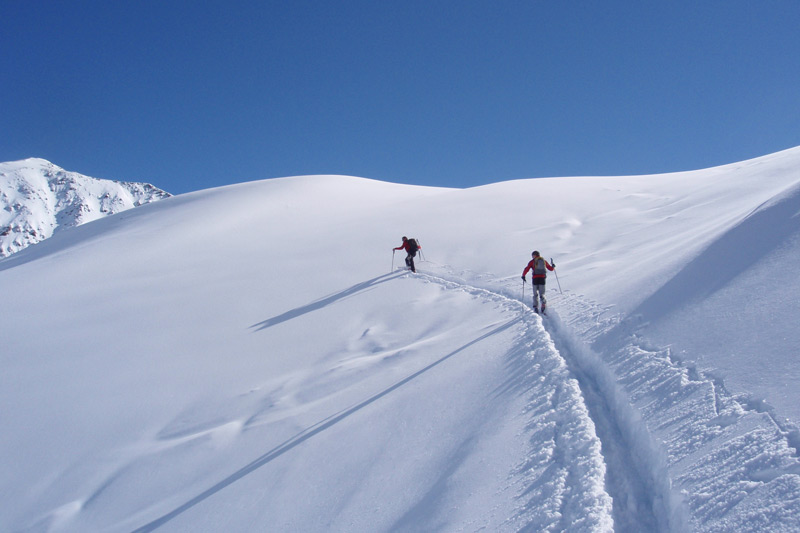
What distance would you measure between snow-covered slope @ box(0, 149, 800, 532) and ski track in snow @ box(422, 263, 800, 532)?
23 mm

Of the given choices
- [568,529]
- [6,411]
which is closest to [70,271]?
[6,411]

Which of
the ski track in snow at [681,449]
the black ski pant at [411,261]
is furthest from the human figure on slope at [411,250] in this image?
the ski track in snow at [681,449]

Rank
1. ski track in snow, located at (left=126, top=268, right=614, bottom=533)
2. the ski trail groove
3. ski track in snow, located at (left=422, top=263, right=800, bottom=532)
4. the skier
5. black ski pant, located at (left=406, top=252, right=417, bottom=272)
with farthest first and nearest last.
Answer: black ski pant, located at (left=406, top=252, right=417, bottom=272) < the skier < ski track in snow, located at (left=126, top=268, right=614, bottom=533) < the ski trail groove < ski track in snow, located at (left=422, top=263, right=800, bottom=532)

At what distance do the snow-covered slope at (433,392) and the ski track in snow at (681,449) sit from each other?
23 millimetres

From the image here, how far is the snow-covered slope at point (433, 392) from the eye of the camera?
4.89 meters

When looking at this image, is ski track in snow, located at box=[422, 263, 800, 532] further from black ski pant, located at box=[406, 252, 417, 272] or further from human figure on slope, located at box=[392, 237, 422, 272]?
human figure on slope, located at box=[392, 237, 422, 272]

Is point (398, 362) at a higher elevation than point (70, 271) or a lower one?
lower

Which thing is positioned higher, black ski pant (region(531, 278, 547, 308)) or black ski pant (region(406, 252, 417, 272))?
black ski pant (region(406, 252, 417, 272))

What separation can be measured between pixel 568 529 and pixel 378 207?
25522 mm

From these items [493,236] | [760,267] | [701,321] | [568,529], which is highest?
[493,236]

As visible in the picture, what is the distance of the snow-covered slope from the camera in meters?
4.89

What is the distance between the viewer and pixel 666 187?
24672mm

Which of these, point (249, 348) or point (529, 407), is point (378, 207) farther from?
point (529, 407)

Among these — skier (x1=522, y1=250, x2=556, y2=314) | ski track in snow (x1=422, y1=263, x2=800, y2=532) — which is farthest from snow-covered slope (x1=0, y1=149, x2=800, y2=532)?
skier (x1=522, y1=250, x2=556, y2=314)
